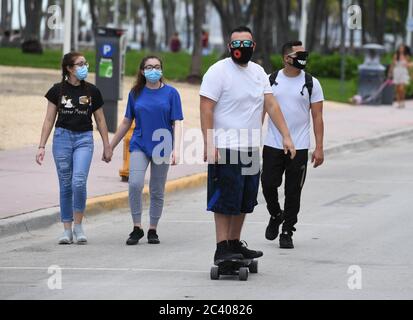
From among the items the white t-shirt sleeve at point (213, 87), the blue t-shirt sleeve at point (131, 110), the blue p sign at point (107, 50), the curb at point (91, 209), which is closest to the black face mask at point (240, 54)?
the white t-shirt sleeve at point (213, 87)

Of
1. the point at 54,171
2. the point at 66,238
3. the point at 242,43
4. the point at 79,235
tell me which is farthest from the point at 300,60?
the point at 54,171

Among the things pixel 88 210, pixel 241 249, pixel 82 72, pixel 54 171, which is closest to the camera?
pixel 241 249

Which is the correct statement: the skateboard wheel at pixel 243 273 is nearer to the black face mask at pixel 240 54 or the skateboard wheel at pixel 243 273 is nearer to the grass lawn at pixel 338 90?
the black face mask at pixel 240 54

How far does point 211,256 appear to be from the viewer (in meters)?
11.0

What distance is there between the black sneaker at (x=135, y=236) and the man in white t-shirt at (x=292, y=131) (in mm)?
1343

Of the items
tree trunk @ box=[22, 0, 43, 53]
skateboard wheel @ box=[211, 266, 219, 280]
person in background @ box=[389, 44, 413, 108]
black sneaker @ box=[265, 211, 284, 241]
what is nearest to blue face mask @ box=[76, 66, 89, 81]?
black sneaker @ box=[265, 211, 284, 241]

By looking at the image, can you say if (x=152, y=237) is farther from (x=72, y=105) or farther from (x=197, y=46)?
(x=197, y=46)

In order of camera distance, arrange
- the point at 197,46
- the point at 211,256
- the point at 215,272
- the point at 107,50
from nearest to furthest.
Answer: the point at 215,272, the point at 211,256, the point at 107,50, the point at 197,46

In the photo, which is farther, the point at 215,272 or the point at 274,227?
the point at 274,227

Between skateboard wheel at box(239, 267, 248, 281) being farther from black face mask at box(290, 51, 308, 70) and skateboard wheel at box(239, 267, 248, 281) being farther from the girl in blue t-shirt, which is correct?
black face mask at box(290, 51, 308, 70)

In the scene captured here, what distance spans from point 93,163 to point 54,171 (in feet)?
4.30

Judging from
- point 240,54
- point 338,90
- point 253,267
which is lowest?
point 338,90

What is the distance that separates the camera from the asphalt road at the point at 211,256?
918 centimetres

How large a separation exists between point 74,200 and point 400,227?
3554 millimetres
